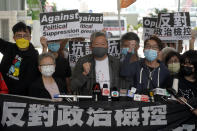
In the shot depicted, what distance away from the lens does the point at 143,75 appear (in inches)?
180

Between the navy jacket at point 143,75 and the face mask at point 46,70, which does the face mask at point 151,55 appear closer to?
the navy jacket at point 143,75

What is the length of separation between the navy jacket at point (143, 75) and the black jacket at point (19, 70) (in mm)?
1347

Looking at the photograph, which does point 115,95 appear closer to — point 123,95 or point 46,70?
point 123,95

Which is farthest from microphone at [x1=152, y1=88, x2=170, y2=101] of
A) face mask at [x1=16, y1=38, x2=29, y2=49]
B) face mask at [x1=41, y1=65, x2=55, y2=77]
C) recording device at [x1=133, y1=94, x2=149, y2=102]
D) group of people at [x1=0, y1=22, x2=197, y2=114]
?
face mask at [x1=16, y1=38, x2=29, y2=49]

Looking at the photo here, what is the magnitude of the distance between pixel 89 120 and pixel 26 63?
148 cm

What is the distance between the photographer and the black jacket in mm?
4941

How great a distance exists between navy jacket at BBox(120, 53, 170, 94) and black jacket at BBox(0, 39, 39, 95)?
1.35 meters

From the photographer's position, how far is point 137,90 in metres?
4.54

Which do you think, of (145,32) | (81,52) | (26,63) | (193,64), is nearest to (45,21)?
(81,52)

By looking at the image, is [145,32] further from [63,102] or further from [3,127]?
[3,127]

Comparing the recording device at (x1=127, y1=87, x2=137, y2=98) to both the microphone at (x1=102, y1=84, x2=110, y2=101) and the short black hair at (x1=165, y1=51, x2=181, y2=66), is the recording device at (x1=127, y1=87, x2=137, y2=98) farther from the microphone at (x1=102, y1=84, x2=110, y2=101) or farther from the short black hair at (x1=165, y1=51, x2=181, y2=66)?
the short black hair at (x1=165, y1=51, x2=181, y2=66)

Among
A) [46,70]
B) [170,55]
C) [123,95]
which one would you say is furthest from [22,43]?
[170,55]

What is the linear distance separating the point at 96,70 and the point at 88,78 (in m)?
0.16

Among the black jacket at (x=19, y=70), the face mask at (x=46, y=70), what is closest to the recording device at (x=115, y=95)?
the face mask at (x=46, y=70)
